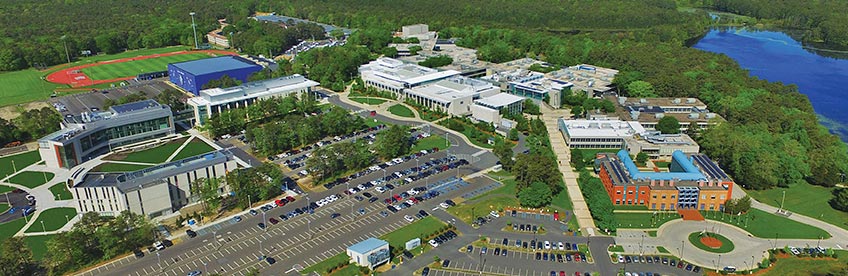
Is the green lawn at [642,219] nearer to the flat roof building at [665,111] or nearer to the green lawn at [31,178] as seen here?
the flat roof building at [665,111]

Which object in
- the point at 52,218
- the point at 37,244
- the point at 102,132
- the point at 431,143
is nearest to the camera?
the point at 37,244

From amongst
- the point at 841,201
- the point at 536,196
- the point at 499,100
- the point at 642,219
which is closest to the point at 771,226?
the point at 841,201

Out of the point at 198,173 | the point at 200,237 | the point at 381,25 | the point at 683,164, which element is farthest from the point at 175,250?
the point at 381,25

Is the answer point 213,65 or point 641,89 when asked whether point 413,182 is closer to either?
point 641,89

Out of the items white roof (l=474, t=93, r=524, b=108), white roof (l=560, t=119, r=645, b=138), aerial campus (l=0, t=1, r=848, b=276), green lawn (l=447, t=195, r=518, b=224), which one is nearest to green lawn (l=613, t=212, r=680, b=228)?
aerial campus (l=0, t=1, r=848, b=276)

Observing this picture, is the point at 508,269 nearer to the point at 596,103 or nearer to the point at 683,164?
the point at 683,164
